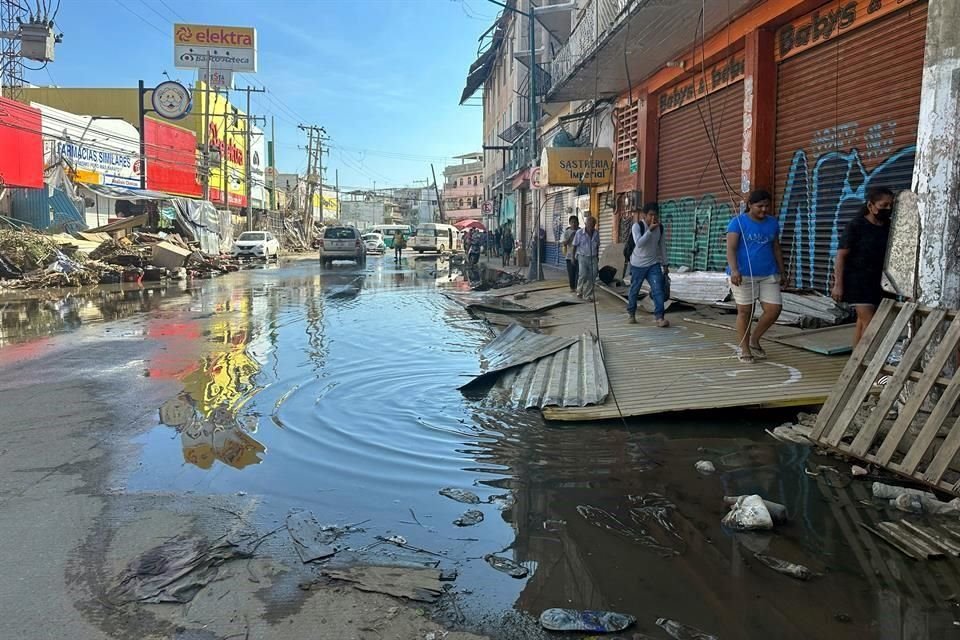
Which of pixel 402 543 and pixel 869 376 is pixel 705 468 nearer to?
pixel 869 376

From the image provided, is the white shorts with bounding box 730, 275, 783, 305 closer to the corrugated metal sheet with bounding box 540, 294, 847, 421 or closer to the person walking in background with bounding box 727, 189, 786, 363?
the person walking in background with bounding box 727, 189, 786, 363

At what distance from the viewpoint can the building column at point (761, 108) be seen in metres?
10.4

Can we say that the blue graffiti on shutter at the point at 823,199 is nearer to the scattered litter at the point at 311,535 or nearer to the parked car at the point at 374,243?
the scattered litter at the point at 311,535

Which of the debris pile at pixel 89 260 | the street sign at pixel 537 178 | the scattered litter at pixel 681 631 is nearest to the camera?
the scattered litter at pixel 681 631

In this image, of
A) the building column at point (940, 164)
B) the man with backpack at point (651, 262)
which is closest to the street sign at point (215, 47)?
the man with backpack at point (651, 262)

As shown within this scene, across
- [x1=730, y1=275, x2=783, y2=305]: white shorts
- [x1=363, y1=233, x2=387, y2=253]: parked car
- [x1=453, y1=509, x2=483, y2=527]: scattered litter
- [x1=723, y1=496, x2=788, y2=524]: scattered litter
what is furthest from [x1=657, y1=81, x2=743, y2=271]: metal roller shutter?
[x1=363, y1=233, x2=387, y2=253]: parked car

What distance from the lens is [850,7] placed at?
873cm

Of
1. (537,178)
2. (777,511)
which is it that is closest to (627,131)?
(537,178)

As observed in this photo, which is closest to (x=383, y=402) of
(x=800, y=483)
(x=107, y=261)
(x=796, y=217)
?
(x=800, y=483)

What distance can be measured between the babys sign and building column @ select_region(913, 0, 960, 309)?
506 inches

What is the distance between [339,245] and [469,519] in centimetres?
3129

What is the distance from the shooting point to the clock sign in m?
36.6

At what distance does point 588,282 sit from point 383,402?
25.5 ft

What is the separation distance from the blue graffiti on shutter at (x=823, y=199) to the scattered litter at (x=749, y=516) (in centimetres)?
548
